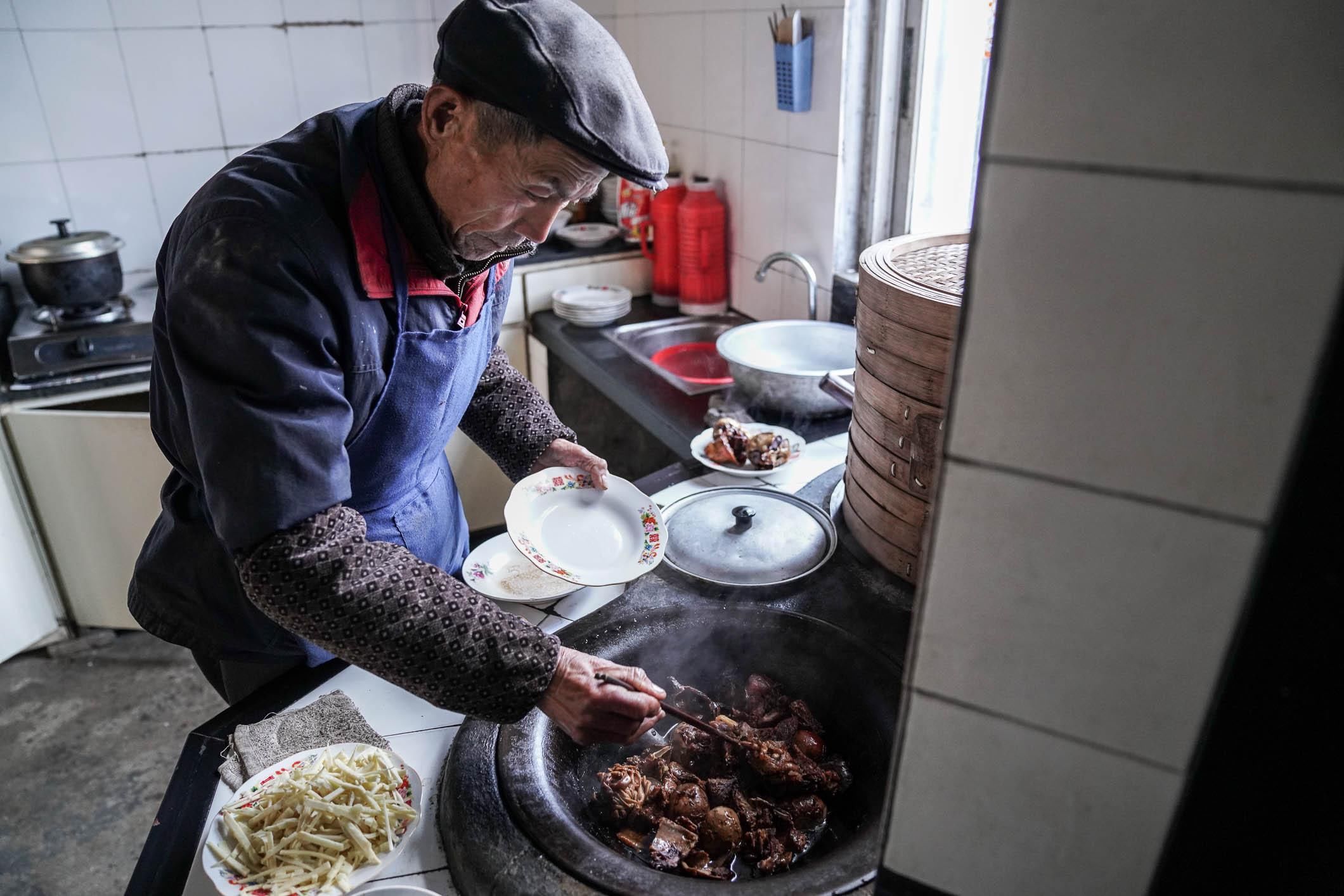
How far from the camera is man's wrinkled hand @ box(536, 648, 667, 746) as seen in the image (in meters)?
1.14

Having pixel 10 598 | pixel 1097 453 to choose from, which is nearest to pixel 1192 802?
pixel 1097 453

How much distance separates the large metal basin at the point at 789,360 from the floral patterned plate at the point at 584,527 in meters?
0.54

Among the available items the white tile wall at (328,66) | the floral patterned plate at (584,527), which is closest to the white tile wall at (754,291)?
the floral patterned plate at (584,527)

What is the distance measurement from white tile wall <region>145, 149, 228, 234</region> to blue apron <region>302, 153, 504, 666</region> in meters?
2.09

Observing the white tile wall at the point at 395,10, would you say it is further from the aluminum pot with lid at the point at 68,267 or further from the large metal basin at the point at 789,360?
the large metal basin at the point at 789,360

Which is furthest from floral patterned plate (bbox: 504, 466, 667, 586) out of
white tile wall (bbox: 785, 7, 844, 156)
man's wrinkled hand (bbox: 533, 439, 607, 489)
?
white tile wall (bbox: 785, 7, 844, 156)

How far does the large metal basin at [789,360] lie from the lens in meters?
2.10

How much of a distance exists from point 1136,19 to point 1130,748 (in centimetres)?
41

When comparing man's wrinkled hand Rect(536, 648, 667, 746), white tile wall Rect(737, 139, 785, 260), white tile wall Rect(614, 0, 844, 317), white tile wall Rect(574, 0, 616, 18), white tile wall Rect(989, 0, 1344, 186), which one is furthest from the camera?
white tile wall Rect(574, 0, 616, 18)

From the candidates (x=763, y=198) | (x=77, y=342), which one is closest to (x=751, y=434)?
(x=763, y=198)

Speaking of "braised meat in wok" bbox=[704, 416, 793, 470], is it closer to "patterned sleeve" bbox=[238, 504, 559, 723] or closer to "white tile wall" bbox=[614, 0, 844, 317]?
"white tile wall" bbox=[614, 0, 844, 317]

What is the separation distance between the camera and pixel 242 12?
118 inches

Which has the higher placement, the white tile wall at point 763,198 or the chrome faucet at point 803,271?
the white tile wall at point 763,198

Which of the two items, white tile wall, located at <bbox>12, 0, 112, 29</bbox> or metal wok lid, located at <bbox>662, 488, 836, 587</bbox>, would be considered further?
white tile wall, located at <bbox>12, 0, 112, 29</bbox>
